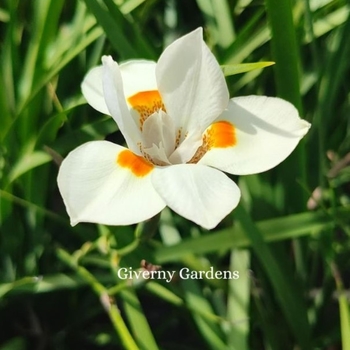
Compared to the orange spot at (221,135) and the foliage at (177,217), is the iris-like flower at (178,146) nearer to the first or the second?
the orange spot at (221,135)

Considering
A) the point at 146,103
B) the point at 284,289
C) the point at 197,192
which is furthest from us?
the point at 284,289

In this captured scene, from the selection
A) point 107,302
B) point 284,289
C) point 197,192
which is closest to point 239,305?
point 284,289

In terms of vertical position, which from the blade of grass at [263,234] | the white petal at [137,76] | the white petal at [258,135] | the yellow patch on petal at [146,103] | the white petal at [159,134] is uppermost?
the white petal at [137,76]

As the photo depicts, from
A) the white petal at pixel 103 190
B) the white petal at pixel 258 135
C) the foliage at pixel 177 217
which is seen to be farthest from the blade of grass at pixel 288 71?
the white petal at pixel 103 190

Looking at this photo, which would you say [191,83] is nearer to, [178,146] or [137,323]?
[178,146]

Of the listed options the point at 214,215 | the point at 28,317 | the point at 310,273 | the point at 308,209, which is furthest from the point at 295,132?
the point at 28,317

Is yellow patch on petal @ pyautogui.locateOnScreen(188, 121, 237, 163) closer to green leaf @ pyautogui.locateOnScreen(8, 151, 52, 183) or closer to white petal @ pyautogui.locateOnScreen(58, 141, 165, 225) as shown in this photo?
white petal @ pyautogui.locateOnScreen(58, 141, 165, 225)

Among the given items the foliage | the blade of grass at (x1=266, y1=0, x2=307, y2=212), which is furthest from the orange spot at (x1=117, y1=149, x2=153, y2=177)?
the blade of grass at (x1=266, y1=0, x2=307, y2=212)
